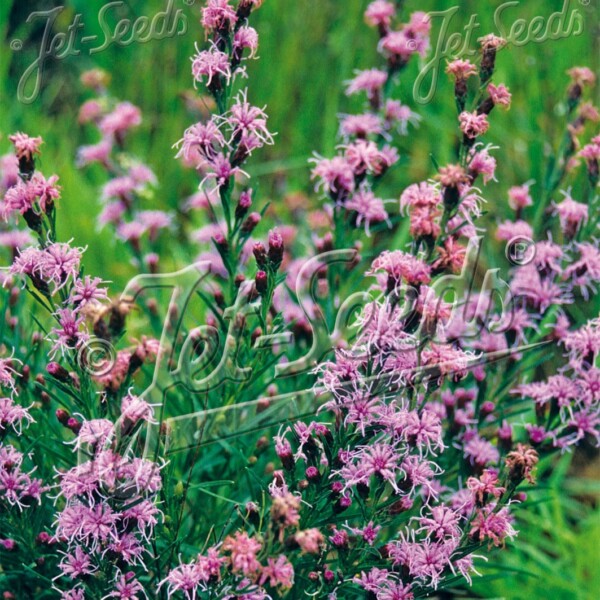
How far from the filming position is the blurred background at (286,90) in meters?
3.65

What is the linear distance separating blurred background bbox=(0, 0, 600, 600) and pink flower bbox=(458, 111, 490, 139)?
1865 millimetres

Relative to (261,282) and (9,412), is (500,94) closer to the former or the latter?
(261,282)

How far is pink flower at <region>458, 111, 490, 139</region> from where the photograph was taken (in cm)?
145

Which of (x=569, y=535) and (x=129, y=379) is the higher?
(x=129, y=379)

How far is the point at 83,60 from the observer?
4594 millimetres

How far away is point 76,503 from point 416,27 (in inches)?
52.9

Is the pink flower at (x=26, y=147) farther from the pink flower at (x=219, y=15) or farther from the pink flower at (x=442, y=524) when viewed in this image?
the pink flower at (x=442, y=524)

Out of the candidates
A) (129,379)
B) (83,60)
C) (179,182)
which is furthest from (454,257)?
(83,60)

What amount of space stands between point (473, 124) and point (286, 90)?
2790 millimetres

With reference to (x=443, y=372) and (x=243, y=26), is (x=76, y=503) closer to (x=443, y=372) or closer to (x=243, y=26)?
(x=443, y=372)

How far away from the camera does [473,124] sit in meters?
1.46

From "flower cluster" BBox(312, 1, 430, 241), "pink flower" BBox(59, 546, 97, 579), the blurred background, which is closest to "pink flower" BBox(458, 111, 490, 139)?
"flower cluster" BBox(312, 1, 430, 241)

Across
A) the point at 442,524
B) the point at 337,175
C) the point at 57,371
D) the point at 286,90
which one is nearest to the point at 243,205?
the point at 337,175

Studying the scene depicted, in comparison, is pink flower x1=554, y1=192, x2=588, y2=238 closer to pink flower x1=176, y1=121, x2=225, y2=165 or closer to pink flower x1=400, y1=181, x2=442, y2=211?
pink flower x1=400, y1=181, x2=442, y2=211
